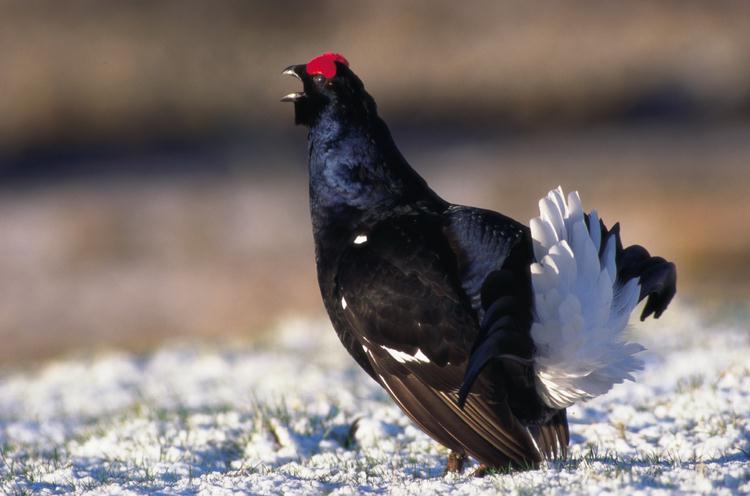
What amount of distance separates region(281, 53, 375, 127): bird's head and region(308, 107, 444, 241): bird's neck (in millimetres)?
33

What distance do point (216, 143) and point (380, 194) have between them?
69.0ft

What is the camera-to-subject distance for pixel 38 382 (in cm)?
842

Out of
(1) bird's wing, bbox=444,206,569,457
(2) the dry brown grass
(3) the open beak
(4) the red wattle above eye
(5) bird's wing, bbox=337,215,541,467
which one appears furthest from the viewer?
(2) the dry brown grass

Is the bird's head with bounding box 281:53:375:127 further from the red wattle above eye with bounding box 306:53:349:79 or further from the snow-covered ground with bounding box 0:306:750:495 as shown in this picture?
the snow-covered ground with bounding box 0:306:750:495

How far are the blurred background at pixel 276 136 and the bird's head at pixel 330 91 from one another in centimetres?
843

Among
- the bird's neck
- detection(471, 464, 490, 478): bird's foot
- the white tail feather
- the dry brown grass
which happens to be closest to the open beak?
the bird's neck

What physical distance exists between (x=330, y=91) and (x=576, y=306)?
1.66 m

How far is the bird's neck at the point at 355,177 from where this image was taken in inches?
190

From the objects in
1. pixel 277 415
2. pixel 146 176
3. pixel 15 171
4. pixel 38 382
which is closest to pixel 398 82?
pixel 146 176

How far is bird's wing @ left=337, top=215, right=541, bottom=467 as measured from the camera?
4258 millimetres

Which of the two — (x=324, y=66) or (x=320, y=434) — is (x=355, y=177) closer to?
(x=324, y=66)

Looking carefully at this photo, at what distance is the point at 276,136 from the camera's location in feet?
82.9

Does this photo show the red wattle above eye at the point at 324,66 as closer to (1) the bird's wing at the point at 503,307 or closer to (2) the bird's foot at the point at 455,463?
(1) the bird's wing at the point at 503,307

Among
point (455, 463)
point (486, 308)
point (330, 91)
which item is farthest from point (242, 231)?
point (486, 308)
